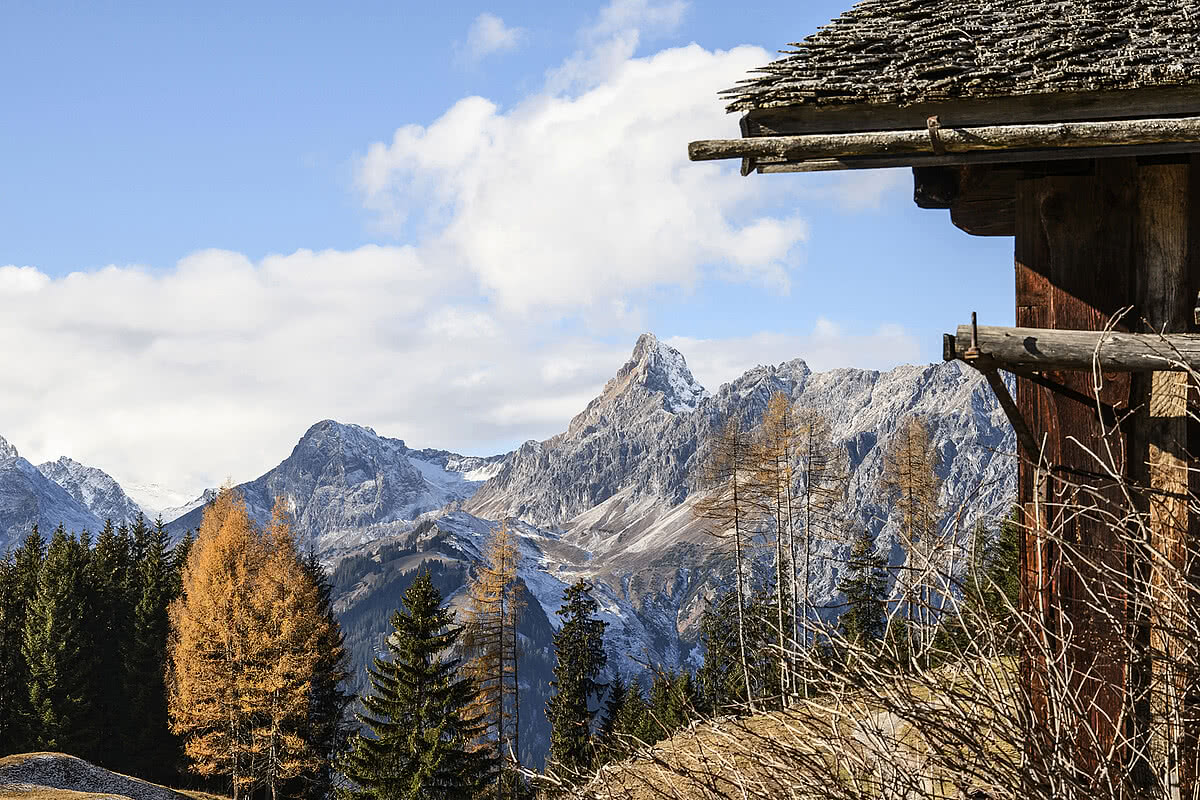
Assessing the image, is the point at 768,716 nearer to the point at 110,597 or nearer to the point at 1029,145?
the point at 1029,145

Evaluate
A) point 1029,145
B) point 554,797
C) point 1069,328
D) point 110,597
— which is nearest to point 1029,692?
point 554,797

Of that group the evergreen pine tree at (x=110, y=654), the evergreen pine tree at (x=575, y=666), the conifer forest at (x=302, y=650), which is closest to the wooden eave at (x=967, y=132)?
the conifer forest at (x=302, y=650)

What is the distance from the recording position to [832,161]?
176 inches

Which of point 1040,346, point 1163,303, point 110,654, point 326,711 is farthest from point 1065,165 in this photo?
point 110,654

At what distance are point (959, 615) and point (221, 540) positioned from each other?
35.2 meters

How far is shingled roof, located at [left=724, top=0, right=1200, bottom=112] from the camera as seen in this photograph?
4.18 metres

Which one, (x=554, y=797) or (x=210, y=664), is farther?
(x=210, y=664)

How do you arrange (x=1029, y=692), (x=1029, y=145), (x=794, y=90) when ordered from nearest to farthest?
(x=1029, y=692) < (x=1029, y=145) < (x=794, y=90)

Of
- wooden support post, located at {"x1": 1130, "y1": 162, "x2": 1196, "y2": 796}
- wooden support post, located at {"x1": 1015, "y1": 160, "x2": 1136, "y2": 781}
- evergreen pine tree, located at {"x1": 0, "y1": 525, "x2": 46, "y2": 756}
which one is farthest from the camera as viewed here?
evergreen pine tree, located at {"x1": 0, "y1": 525, "x2": 46, "y2": 756}

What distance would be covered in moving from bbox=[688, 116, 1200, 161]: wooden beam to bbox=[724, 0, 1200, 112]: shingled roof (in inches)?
6.8

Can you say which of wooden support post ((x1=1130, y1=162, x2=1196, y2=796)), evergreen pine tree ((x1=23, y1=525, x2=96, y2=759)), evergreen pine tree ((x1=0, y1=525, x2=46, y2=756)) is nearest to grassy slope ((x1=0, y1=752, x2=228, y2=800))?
evergreen pine tree ((x1=23, y1=525, x2=96, y2=759))

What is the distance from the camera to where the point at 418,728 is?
26297mm

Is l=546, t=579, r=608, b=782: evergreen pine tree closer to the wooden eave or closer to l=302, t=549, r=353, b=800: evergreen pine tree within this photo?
l=302, t=549, r=353, b=800: evergreen pine tree

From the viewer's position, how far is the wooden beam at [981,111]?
413cm
